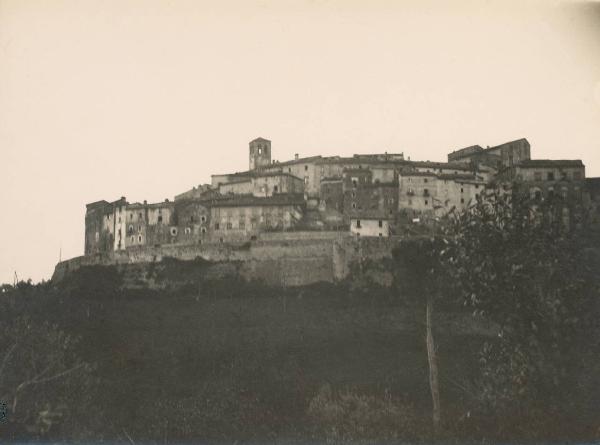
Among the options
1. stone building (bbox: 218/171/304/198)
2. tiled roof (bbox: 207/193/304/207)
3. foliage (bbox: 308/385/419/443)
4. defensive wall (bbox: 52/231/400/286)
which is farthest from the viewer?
stone building (bbox: 218/171/304/198)

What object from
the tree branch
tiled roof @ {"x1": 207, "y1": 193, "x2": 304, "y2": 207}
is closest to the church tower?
tiled roof @ {"x1": 207, "y1": 193, "x2": 304, "y2": 207}

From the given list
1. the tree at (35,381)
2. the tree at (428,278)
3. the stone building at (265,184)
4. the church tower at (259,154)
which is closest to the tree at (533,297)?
the tree at (428,278)

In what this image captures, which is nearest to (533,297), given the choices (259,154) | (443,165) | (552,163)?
(552,163)

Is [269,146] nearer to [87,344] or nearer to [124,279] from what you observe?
[124,279]

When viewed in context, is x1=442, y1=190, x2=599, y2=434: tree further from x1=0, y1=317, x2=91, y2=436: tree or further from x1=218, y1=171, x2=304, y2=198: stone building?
x1=218, y1=171, x2=304, y2=198: stone building

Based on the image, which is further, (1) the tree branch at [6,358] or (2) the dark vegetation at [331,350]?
(1) the tree branch at [6,358]

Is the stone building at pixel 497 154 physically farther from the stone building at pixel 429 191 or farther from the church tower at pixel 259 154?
the church tower at pixel 259 154

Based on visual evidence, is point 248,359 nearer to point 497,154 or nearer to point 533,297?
point 533,297
